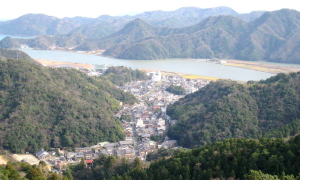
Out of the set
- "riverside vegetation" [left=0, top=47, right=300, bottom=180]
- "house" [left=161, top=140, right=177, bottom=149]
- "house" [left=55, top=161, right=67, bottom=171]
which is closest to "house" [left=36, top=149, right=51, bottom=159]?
"riverside vegetation" [left=0, top=47, right=300, bottom=180]

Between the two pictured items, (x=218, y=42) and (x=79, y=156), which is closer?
(x=79, y=156)

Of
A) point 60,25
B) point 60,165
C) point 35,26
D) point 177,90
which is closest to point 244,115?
point 60,165

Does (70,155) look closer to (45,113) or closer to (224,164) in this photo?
Answer: (45,113)

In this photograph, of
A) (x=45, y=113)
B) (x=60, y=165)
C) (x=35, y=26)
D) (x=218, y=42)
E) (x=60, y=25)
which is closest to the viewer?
(x=60, y=165)

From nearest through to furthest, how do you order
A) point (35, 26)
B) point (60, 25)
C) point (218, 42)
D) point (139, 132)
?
point (139, 132) < point (218, 42) < point (35, 26) < point (60, 25)

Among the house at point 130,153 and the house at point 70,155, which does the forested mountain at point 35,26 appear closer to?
the house at point 70,155

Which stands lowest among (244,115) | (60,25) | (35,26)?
(244,115)
